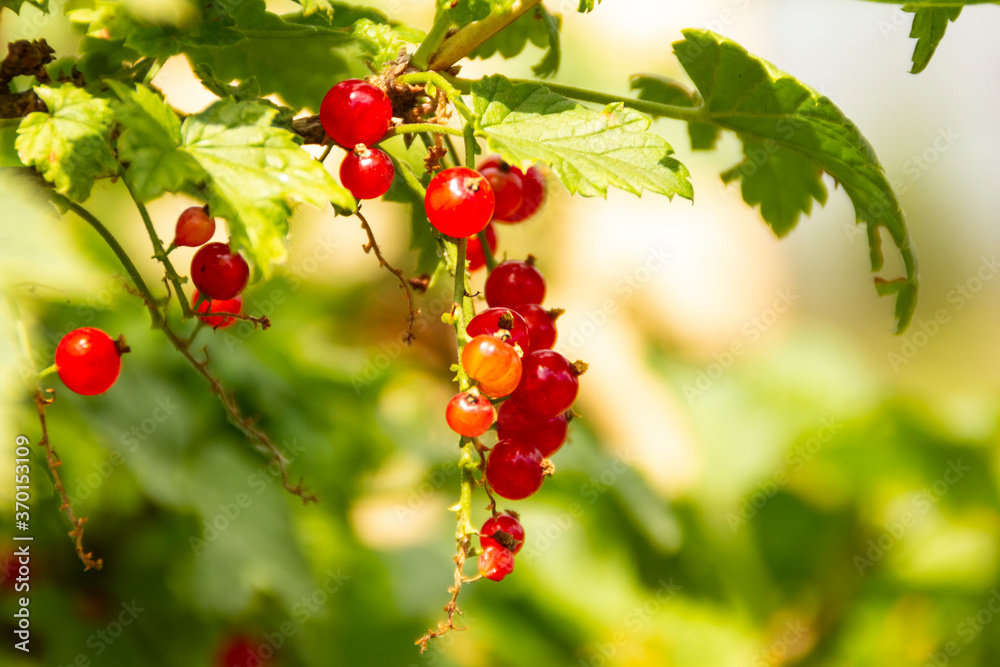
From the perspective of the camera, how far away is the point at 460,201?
0.51 m

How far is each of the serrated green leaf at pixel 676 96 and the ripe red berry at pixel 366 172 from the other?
35 centimetres

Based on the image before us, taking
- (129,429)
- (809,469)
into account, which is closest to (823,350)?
(809,469)

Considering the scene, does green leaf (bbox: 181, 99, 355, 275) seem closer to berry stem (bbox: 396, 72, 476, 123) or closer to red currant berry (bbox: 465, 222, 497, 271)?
berry stem (bbox: 396, 72, 476, 123)

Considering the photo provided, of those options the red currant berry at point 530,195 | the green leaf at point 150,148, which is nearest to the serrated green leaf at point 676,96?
the red currant berry at point 530,195

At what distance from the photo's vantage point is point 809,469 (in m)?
1.87

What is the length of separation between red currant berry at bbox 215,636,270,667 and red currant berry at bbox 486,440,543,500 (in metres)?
0.91

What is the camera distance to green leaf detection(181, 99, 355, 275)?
1.45ft

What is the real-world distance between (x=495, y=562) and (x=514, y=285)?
0.74ft

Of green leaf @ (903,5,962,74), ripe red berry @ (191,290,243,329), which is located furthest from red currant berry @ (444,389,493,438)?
green leaf @ (903,5,962,74)

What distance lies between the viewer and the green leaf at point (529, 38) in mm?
716

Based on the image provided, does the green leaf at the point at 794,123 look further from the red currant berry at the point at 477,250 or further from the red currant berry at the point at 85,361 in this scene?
the red currant berry at the point at 85,361

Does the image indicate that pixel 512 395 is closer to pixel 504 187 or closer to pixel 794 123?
pixel 504 187

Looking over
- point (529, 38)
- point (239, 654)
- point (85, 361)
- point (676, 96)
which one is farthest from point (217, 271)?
point (239, 654)

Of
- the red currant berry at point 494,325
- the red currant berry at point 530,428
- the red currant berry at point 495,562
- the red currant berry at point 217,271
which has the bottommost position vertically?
the red currant berry at point 495,562
